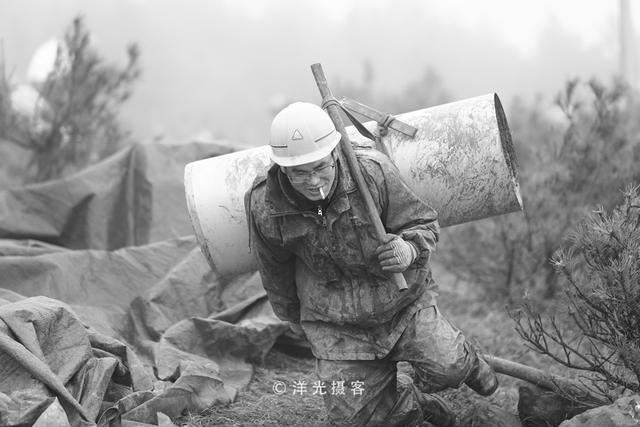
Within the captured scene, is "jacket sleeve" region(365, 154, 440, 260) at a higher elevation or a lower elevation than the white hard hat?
lower

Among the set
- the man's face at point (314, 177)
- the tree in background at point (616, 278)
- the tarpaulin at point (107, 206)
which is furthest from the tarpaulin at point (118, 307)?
the tree in background at point (616, 278)

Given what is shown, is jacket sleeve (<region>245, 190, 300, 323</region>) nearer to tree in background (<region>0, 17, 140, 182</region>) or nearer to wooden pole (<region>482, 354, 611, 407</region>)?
wooden pole (<region>482, 354, 611, 407</region>)

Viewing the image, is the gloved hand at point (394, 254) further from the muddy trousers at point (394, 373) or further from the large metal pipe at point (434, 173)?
the large metal pipe at point (434, 173)

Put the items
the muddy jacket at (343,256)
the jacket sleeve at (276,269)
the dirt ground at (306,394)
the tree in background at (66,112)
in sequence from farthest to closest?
the tree in background at (66,112), the dirt ground at (306,394), the jacket sleeve at (276,269), the muddy jacket at (343,256)

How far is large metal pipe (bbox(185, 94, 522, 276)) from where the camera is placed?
12.1ft

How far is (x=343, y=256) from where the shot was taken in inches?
133

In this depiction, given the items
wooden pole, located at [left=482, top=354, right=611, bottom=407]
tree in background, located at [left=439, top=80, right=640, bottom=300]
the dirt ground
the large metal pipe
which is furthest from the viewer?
tree in background, located at [left=439, top=80, right=640, bottom=300]

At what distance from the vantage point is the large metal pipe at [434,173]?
3691 mm

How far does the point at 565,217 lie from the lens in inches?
218

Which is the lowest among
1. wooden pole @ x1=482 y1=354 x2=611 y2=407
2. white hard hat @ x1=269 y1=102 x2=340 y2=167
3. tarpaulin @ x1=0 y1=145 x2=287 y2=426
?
wooden pole @ x1=482 y1=354 x2=611 y2=407

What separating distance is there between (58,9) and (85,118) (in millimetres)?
30958

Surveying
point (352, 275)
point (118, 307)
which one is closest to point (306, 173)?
point (352, 275)

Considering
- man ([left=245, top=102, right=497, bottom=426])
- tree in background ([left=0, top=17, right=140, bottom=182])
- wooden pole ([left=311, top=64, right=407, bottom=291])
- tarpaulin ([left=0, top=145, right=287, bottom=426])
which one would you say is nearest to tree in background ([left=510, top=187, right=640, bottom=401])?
man ([left=245, top=102, right=497, bottom=426])

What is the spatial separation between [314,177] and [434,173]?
760 mm
